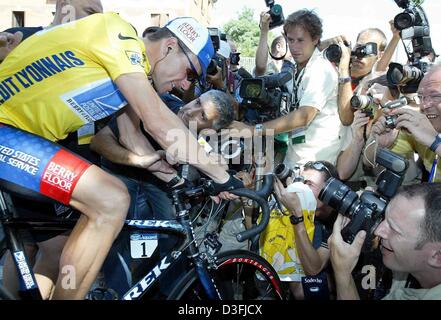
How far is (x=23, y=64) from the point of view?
7.25ft

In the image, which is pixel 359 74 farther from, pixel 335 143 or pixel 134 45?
pixel 134 45

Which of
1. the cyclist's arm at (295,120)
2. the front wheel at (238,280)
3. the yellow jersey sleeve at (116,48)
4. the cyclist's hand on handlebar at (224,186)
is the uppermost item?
the yellow jersey sleeve at (116,48)

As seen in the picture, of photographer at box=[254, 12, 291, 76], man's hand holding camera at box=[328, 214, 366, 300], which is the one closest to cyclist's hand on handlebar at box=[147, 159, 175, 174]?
man's hand holding camera at box=[328, 214, 366, 300]

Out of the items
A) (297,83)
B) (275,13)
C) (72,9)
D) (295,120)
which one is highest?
(72,9)

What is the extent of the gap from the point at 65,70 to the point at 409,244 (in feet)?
5.55

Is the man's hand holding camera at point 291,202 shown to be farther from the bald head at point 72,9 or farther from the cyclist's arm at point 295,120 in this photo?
the bald head at point 72,9

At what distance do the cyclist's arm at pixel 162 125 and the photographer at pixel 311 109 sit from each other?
1494 mm

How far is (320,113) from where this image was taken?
12.6 feet

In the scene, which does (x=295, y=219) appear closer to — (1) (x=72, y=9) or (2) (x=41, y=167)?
(2) (x=41, y=167)

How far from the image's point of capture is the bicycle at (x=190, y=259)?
2.19m

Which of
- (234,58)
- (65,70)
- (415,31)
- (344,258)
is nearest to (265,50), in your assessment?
(234,58)

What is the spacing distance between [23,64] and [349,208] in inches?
64.8

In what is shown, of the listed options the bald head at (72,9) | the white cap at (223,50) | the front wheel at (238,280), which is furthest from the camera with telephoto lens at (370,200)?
the white cap at (223,50)
